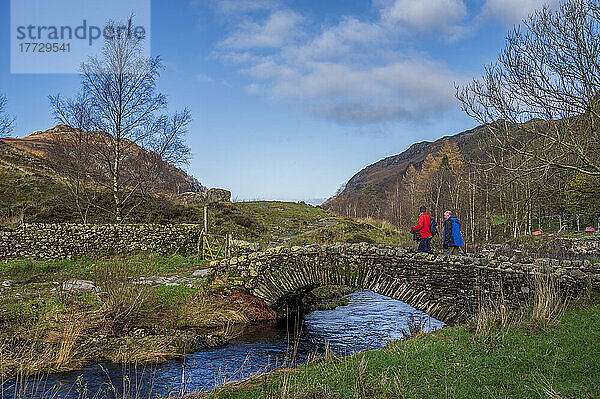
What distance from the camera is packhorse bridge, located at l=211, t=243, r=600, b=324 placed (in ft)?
30.4

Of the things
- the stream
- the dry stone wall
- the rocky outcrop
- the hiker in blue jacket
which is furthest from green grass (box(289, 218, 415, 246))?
the hiker in blue jacket

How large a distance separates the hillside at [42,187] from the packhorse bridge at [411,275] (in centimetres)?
1036

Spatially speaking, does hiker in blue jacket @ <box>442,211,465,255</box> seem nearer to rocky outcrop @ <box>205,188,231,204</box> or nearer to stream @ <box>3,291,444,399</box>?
stream @ <box>3,291,444,399</box>

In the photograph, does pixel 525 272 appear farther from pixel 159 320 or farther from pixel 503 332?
pixel 159 320

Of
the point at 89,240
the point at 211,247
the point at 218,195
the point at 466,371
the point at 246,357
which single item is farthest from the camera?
the point at 218,195

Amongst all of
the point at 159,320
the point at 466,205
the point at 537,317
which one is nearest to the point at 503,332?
the point at 537,317

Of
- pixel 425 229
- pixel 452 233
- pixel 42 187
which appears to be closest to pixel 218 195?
pixel 42 187

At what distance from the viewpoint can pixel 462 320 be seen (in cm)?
995

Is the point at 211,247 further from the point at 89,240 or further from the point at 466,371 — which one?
the point at 466,371

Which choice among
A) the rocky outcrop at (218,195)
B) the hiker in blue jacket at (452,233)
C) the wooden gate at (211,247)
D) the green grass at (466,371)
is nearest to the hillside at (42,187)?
the wooden gate at (211,247)

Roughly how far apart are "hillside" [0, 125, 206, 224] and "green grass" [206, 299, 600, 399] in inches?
632

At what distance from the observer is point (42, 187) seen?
27219 millimetres

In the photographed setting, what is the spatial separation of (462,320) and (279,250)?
506 cm

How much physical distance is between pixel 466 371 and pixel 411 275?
4.72m
